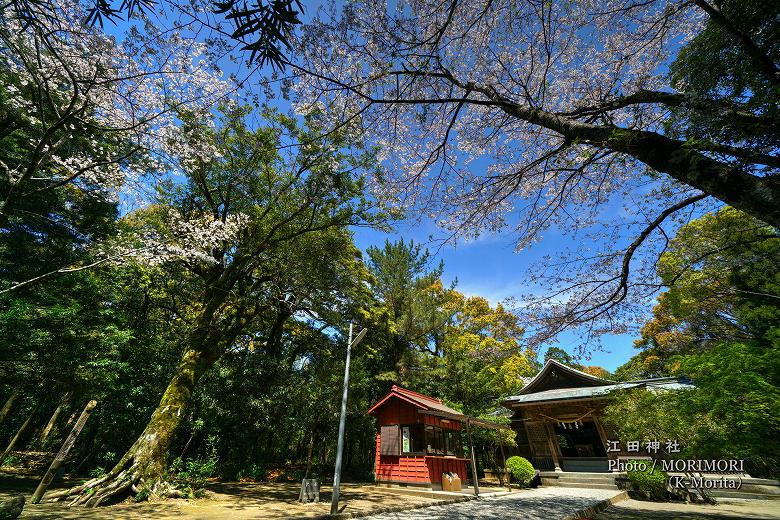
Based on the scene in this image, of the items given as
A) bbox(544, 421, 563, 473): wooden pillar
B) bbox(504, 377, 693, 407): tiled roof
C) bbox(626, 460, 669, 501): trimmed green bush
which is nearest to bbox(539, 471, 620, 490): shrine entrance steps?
bbox(544, 421, 563, 473): wooden pillar

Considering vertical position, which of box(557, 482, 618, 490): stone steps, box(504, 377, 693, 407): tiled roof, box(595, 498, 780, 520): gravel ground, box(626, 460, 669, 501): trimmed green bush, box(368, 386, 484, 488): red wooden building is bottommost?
box(595, 498, 780, 520): gravel ground

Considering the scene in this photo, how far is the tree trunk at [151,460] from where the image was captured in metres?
7.20

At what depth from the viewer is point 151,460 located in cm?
800

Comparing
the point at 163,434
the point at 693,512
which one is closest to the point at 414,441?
the point at 693,512

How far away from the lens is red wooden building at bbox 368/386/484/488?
470 inches

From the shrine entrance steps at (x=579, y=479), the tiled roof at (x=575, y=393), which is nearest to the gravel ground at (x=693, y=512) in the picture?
the shrine entrance steps at (x=579, y=479)

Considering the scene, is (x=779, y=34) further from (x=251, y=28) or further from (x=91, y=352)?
(x=91, y=352)

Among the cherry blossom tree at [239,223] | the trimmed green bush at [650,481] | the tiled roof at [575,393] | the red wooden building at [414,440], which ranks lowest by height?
the trimmed green bush at [650,481]

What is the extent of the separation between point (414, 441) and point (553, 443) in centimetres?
960

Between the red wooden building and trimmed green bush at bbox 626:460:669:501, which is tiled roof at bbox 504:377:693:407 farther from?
the red wooden building

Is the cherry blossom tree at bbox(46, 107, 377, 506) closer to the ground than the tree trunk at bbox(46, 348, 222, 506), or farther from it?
farther from it

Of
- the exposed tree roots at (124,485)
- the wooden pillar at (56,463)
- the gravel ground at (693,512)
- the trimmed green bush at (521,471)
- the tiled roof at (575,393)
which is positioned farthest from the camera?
the trimmed green bush at (521,471)

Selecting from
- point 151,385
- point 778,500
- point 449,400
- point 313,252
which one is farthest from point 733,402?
point 151,385

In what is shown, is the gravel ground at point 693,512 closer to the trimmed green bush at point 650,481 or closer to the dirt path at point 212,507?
the trimmed green bush at point 650,481
